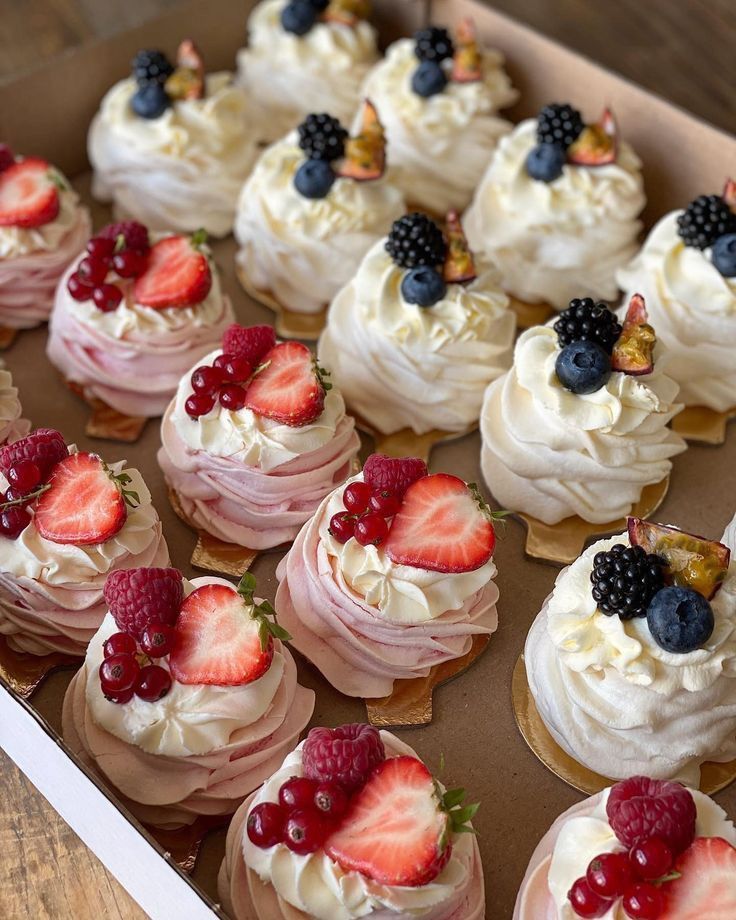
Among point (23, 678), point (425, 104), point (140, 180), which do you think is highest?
point (425, 104)

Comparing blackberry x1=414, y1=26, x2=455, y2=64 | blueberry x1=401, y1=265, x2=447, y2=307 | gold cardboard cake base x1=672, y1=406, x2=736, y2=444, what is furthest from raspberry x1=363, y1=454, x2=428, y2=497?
blackberry x1=414, y1=26, x2=455, y2=64

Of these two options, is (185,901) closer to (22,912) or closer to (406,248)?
(22,912)

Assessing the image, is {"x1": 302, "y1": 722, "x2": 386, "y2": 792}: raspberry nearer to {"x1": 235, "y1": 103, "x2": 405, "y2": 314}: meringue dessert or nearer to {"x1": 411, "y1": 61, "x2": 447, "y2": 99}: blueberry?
{"x1": 235, "y1": 103, "x2": 405, "y2": 314}: meringue dessert

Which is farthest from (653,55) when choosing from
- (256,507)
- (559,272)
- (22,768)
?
(22,768)

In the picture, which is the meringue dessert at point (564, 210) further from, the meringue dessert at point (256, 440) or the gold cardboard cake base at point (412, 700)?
the gold cardboard cake base at point (412, 700)

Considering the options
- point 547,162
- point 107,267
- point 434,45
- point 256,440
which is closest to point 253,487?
point 256,440

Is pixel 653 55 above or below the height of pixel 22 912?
above

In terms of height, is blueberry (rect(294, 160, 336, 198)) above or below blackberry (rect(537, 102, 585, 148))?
below
